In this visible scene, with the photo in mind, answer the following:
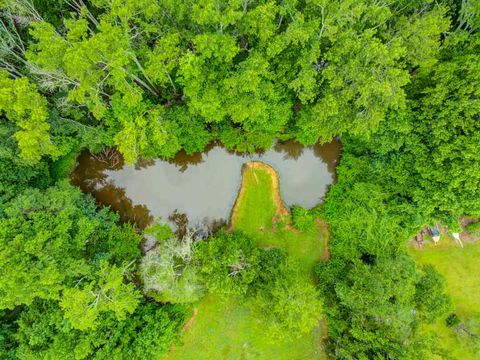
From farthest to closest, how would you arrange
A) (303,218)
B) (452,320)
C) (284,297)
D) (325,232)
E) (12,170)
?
(325,232) < (303,218) < (452,320) < (12,170) < (284,297)

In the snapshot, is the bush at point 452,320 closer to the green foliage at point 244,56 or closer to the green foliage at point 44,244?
the green foliage at point 244,56

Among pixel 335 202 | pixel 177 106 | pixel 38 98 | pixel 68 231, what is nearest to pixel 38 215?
pixel 68 231

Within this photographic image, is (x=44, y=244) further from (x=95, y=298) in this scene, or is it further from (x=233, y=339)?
Result: (x=233, y=339)

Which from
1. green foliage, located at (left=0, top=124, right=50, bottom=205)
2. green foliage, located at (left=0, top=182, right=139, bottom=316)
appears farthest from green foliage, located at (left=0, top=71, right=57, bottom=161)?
green foliage, located at (left=0, top=182, right=139, bottom=316)

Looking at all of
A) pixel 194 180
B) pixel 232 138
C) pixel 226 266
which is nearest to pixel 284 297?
pixel 226 266

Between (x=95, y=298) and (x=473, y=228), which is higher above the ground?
(x=473, y=228)

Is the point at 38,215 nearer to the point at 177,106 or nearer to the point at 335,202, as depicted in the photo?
the point at 177,106
